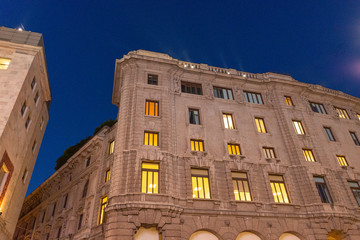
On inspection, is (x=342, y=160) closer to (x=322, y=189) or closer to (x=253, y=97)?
(x=322, y=189)

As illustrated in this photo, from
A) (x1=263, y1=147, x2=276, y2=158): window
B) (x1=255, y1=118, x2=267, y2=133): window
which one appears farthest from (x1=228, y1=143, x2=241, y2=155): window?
(x1=255, y1=118, x2=267, y2=133): window

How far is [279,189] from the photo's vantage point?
2636cm

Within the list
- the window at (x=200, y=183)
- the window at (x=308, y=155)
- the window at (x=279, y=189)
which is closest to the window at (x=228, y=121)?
the window at (x=200, y=183)

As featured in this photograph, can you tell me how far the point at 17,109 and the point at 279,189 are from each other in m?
29.5

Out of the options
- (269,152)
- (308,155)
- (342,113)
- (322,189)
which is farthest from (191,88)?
(342,113)

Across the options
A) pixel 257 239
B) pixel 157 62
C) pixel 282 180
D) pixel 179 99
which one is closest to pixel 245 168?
pixel 282 180

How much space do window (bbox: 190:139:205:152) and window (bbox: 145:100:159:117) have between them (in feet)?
16.4

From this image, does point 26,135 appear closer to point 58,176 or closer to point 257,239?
point 58,176

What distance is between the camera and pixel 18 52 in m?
30.0

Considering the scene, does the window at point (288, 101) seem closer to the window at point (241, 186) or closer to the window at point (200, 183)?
the window at point (241, 186)

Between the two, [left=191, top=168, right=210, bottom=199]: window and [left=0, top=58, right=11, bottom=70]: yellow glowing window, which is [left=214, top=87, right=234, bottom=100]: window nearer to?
[left=191, top=168, right=210, bottom=199]: window

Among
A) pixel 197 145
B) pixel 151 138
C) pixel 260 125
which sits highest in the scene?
pixel 260 125

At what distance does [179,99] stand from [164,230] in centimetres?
1491

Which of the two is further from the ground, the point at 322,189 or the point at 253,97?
Result: the point at 253,97
